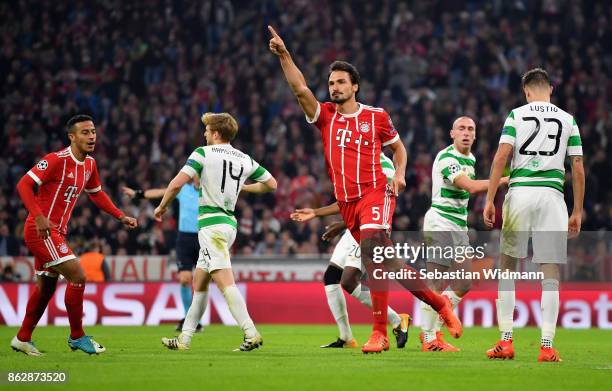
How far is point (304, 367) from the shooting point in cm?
855

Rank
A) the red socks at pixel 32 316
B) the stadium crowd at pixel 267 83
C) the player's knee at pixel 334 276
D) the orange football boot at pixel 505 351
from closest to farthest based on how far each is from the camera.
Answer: the orange football boot at pixel 505 351, the red socks at pixel 32 316, the player's knee at pixel 334 276, the stadium crowd at pixel 267 83

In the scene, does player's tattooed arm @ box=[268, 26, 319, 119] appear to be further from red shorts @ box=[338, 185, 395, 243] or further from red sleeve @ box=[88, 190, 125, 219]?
red sleeve @ box=[88, 190, 125, 219]

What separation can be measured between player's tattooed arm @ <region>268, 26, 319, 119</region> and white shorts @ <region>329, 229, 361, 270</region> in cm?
179

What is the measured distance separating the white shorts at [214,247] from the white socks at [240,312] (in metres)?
0.26

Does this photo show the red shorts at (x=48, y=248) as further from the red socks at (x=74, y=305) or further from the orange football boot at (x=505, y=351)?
the orange football boot at (x=505, y=351)

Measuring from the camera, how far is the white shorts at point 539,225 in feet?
30.4

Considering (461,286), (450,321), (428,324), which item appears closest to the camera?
(450,321)

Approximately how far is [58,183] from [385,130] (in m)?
3.29

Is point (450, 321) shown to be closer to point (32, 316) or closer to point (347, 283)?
point (347, 283)

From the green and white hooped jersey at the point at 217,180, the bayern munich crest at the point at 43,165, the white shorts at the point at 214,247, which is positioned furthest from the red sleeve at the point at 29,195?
the white shorts at the point at 214,247

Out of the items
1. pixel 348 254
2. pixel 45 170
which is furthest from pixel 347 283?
pixel 45 170

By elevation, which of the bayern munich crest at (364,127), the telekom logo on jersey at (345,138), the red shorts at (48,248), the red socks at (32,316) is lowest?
the red socks at (32,316)

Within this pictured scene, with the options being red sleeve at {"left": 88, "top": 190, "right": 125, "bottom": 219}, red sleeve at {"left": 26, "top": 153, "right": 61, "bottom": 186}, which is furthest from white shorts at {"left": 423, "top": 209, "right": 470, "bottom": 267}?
red sleeve at {"left": 26, "top": 153, "right": 61, "bottom": 186}

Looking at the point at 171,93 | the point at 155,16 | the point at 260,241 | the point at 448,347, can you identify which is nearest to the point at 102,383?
the point at 448,347
